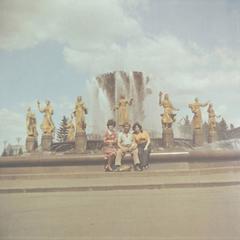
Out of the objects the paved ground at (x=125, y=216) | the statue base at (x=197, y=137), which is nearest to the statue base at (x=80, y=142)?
the statue base at (x=197, y=137)

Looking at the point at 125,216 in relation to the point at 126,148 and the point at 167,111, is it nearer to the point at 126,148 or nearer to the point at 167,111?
the point at 126,148

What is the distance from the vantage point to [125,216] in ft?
10.3

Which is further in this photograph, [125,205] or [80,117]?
[80,117]

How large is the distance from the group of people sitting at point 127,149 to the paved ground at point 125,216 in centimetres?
146

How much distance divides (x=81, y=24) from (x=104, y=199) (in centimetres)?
124

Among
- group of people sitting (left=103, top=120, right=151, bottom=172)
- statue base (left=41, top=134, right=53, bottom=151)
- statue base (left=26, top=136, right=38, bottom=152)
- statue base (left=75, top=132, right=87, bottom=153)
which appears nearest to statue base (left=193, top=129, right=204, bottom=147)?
statue base (left=75, top=132, right=87, bottom=153)

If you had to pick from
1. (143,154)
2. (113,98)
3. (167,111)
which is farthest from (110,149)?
(113,98)

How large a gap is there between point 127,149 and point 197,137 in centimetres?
272

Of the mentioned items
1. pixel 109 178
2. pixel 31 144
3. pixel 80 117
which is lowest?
pixel 109 178

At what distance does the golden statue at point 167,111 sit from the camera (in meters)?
7.30

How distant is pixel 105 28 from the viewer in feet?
12.8

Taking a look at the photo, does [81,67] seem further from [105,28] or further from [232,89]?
[232,89]

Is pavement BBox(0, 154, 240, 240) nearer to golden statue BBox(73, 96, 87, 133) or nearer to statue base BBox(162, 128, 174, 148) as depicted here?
golden statue BBox(73, 96, 87, 133)

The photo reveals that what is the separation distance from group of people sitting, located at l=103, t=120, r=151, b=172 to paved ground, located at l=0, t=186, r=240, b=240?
146 centimetres
